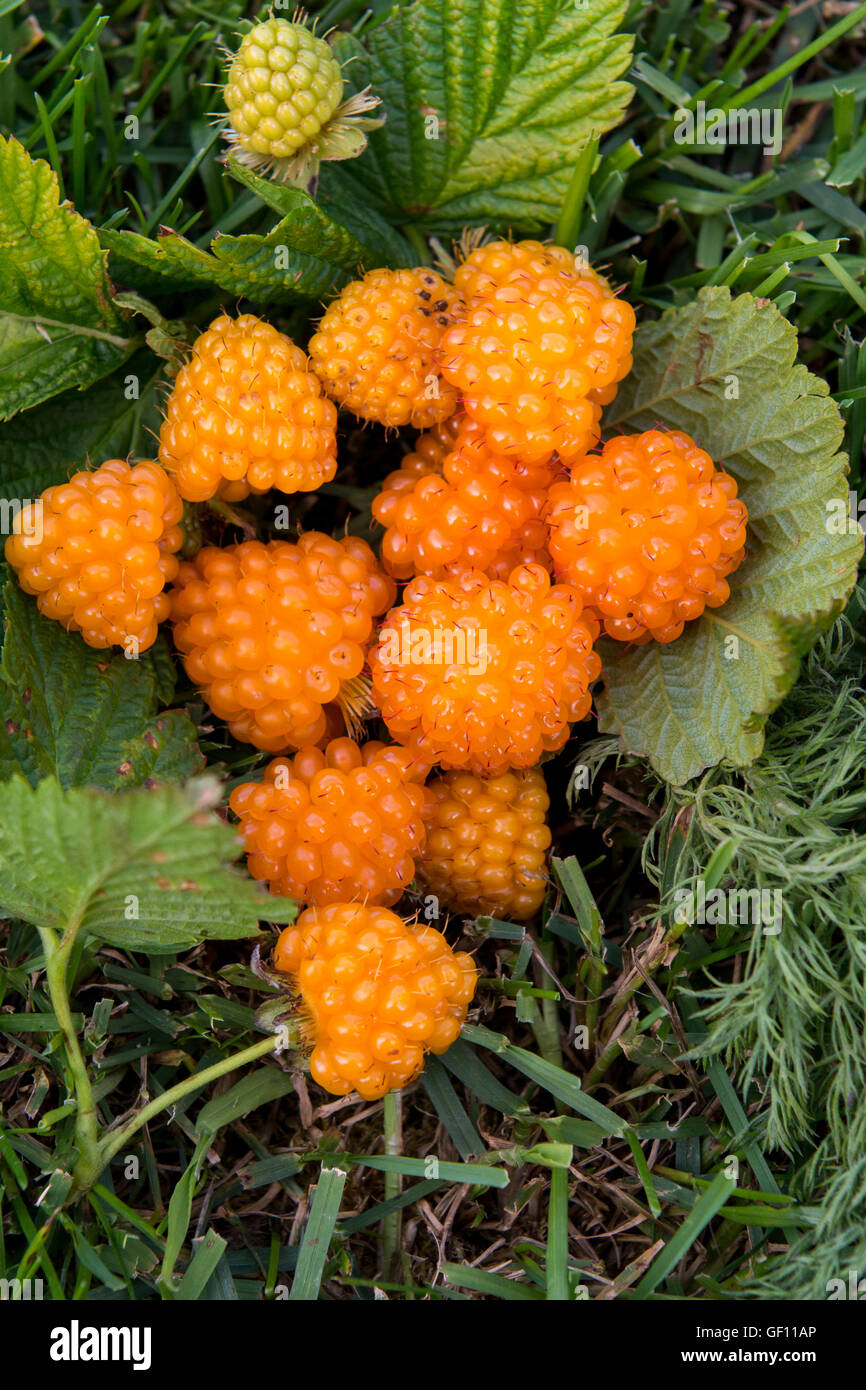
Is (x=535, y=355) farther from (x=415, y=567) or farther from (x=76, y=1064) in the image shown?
(x=76, y=1064)

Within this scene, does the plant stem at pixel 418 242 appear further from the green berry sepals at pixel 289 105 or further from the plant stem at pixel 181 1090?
the plant stem at pixel 181 1090

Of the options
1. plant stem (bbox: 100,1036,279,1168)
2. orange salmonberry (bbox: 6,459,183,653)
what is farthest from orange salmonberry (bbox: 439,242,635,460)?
plant stem (bbox: 100,1036,279,1168)

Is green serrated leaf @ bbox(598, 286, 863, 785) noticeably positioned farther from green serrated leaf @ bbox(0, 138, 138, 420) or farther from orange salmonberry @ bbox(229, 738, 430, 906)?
green serrated leaf @ bbox(0, 138, 138, 420)

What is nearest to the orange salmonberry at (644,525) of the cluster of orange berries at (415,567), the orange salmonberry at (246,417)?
the cluster of orange berries at (415,567)

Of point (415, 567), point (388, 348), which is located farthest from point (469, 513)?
point (388, 348)
